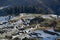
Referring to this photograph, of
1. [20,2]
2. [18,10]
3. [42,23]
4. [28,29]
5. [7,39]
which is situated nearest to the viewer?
[7,39]

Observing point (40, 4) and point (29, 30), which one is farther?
point (40, 4)

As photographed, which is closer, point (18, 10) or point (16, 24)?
point (16, 24)

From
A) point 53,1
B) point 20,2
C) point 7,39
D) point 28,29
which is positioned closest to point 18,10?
point 20,2

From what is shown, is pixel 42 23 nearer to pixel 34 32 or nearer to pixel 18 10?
pixel 34 32

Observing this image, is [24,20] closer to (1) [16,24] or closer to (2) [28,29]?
(1) [16,24]

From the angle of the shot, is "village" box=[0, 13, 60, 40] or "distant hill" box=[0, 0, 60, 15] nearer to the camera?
"village" box=[0, 13, 60, 40]

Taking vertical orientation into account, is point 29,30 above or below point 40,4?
below

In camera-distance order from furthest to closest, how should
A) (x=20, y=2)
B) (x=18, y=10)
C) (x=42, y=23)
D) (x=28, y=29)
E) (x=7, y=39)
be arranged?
(x=20, y=2) < (x=18, y=10) < (x=42, y=23) < (x=28, y=29) < (x=7, y=39)

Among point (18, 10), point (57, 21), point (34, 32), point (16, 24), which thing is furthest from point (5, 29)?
point (18, 10)

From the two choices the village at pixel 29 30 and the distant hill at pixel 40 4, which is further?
the distant hill at pixel 40 4
